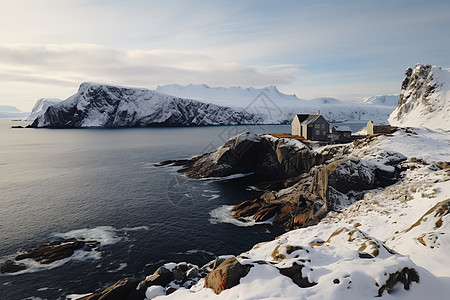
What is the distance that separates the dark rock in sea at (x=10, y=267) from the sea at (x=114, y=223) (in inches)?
26.7

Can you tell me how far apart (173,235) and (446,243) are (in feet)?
92.0

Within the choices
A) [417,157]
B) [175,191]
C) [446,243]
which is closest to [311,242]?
[446,243]

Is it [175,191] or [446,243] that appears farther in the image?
[175,191]

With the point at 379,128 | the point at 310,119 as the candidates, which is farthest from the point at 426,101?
the point at 310,119

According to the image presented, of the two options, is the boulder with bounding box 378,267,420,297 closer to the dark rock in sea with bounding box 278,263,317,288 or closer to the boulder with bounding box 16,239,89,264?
the dark rock in sea with bounding box 278,263,317,288

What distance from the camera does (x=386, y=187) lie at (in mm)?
34469

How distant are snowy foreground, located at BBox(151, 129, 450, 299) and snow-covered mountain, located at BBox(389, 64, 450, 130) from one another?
204 feet

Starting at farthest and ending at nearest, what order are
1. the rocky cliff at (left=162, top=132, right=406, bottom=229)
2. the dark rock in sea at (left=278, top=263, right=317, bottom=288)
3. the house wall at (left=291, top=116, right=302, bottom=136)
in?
the house wall at (left=291, top=116, right=302, bottom=136) → the rocky cliff at (left=162, top=132, right=406, bottom=229) → the dark rock in sea at (left=278, top=263, right=317, bottom=288)

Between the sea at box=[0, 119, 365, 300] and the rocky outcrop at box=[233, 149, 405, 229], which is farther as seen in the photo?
the rocky outcrop at box=[233, 149, 405, 229]

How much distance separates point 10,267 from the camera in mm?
26234

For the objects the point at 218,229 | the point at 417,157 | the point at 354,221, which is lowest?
the point at 218,229

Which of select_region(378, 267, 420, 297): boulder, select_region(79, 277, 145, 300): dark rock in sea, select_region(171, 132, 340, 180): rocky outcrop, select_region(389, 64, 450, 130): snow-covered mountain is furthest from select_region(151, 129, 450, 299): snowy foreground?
select_region(389, 64, 450, 130): snow-covered mountain

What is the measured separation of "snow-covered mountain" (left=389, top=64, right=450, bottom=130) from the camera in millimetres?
81000

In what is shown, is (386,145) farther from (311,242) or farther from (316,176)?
(311,242)
